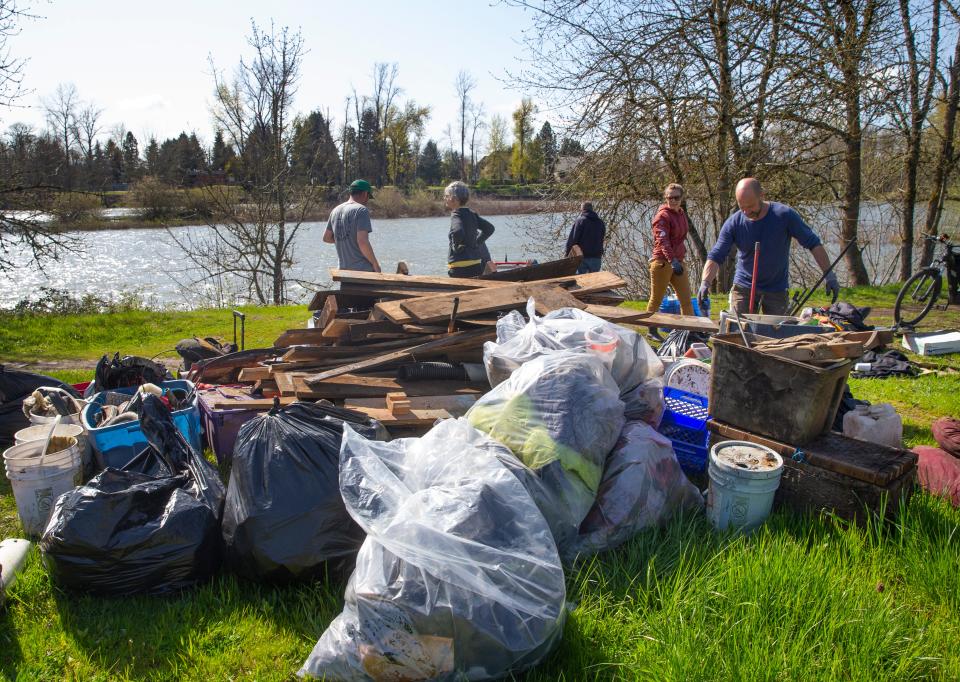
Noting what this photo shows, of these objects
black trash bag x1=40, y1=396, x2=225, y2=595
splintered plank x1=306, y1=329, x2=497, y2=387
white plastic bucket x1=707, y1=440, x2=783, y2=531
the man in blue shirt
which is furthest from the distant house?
black trash bag x1=40, y1=396, x2=225, y2=595

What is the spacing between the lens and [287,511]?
2.53 meters

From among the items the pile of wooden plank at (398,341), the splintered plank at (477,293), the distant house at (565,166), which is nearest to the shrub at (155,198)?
the distant house at (565,166)

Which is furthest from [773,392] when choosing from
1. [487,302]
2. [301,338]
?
[301,338]

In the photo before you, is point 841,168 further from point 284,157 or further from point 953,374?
point 284,157

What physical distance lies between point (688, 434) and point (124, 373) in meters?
3.78

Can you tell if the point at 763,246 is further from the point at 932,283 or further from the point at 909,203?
the point at 909,203

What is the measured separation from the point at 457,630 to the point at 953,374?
593 cm

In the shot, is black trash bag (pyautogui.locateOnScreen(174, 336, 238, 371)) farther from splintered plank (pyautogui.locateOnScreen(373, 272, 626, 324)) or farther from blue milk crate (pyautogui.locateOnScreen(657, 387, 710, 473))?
blue milk crate (pyautogui.locateOnScreen(657, 387, 710, 473))

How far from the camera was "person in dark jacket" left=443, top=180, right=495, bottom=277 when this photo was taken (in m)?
6.18

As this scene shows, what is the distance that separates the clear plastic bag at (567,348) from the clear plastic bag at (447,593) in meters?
1.32

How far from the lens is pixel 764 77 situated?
10.5m

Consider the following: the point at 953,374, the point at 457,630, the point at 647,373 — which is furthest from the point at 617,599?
the point at 953,374

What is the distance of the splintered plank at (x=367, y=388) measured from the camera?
4.11 metres

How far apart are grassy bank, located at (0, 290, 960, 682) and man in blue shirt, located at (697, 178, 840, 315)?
251cm
